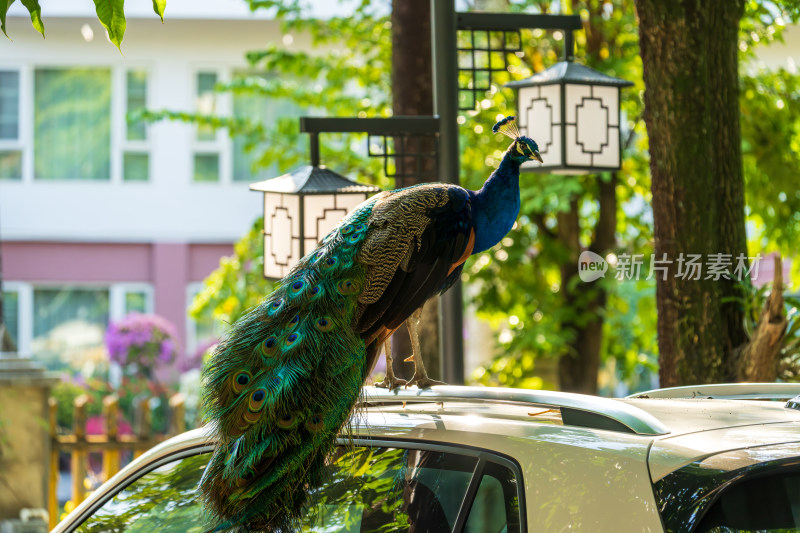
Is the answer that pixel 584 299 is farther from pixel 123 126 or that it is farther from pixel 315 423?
pixel 123 126

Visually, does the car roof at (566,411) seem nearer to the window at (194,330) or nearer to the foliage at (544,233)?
the foliage at (544,233)

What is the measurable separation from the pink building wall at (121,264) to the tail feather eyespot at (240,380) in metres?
14.4

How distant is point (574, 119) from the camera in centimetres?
534

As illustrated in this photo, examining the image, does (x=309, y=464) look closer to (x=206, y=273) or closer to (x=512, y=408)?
(x=512, y=408)

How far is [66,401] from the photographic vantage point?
49.1 ft

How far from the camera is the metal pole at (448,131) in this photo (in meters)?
5.16

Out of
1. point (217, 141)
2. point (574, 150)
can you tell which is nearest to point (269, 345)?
point (574, 150)

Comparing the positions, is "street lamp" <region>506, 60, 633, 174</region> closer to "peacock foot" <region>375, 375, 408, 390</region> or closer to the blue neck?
the blue neck

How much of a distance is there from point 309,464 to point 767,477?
110cm

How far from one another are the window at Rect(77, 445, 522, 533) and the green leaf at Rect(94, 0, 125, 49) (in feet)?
3.81

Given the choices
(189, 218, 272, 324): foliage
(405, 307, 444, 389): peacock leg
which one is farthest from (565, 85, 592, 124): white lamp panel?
(189, 218, 272, 324): foliage

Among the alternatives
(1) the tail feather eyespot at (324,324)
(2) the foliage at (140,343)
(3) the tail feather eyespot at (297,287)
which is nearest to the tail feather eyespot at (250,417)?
(1) the tail feather eyespot at (324,324)

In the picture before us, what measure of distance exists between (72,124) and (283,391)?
52.0ft

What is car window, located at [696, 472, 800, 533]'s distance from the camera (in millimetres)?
1984
